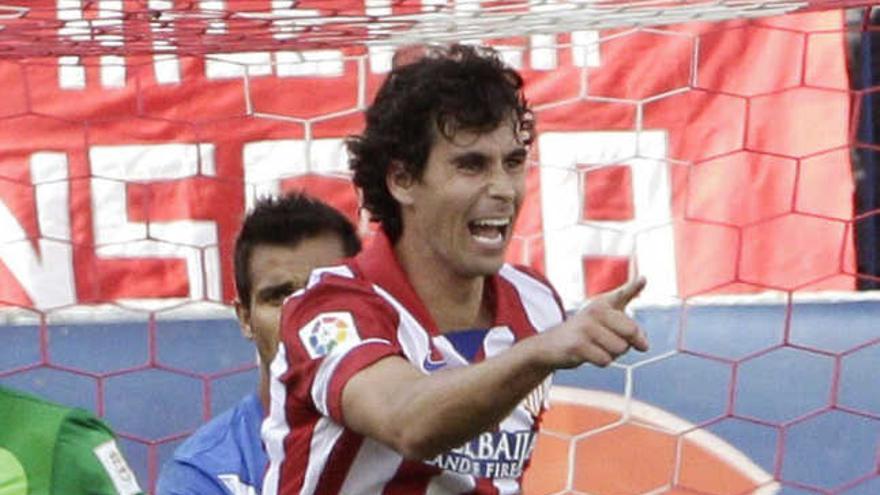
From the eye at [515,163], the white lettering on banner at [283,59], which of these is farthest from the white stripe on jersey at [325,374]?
the white lettering on banner at [283,59]

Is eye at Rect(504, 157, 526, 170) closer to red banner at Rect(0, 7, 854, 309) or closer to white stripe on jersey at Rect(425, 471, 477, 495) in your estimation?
white stripe on jersey at Rect(425, 471, 477, 495)

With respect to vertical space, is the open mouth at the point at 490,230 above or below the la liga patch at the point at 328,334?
above

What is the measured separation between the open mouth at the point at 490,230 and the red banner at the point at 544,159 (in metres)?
1.11

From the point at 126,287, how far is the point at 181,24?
2.03ft

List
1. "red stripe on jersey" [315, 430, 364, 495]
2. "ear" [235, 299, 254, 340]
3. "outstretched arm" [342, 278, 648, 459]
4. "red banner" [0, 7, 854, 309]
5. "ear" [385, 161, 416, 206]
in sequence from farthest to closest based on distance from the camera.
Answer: "red banner" [0, 7, 854, 309] < "ear" [235, 299, 254, 340] < "ear" [385, 161, 416, 206] < "red stripe on jersey" [315, 430, 364, 495] < "outstretched arm" [342, 278, 648, 459]

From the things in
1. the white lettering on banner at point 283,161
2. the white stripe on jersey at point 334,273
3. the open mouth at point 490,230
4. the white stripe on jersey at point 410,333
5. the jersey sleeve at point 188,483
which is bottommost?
the jersey sleeve at point 188,483

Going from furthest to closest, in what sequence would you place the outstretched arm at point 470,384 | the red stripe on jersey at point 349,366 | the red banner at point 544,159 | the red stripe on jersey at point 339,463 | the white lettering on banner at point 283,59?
1. the red banner at point 544,159
2. the white lettering on banner at point 283,59
3. the red stripe on jersey at point 339,463
4. the red stripe on jersey at point 349,366
5. the outstretched arm at point 470,384

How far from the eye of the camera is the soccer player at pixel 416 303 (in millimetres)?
1892

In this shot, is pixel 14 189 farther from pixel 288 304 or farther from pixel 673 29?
pixel 288 304

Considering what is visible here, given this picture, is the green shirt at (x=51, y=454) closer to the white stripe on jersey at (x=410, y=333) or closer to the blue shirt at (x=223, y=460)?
the white stripe on jersey at (x=410, y=333)

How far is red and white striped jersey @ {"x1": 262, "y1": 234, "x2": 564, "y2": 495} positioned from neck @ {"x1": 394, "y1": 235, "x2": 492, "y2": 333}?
0.02m

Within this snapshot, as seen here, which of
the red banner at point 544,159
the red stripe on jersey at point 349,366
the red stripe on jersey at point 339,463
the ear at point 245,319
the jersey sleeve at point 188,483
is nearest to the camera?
the red stripe on jersey at point 349,366

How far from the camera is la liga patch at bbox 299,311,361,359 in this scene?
74.2 inches

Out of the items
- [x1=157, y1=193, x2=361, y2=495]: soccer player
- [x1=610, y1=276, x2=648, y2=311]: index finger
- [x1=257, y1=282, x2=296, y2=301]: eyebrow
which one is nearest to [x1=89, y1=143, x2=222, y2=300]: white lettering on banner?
[x1=157, y1=193, x2=361, y2=495]: soccer player
